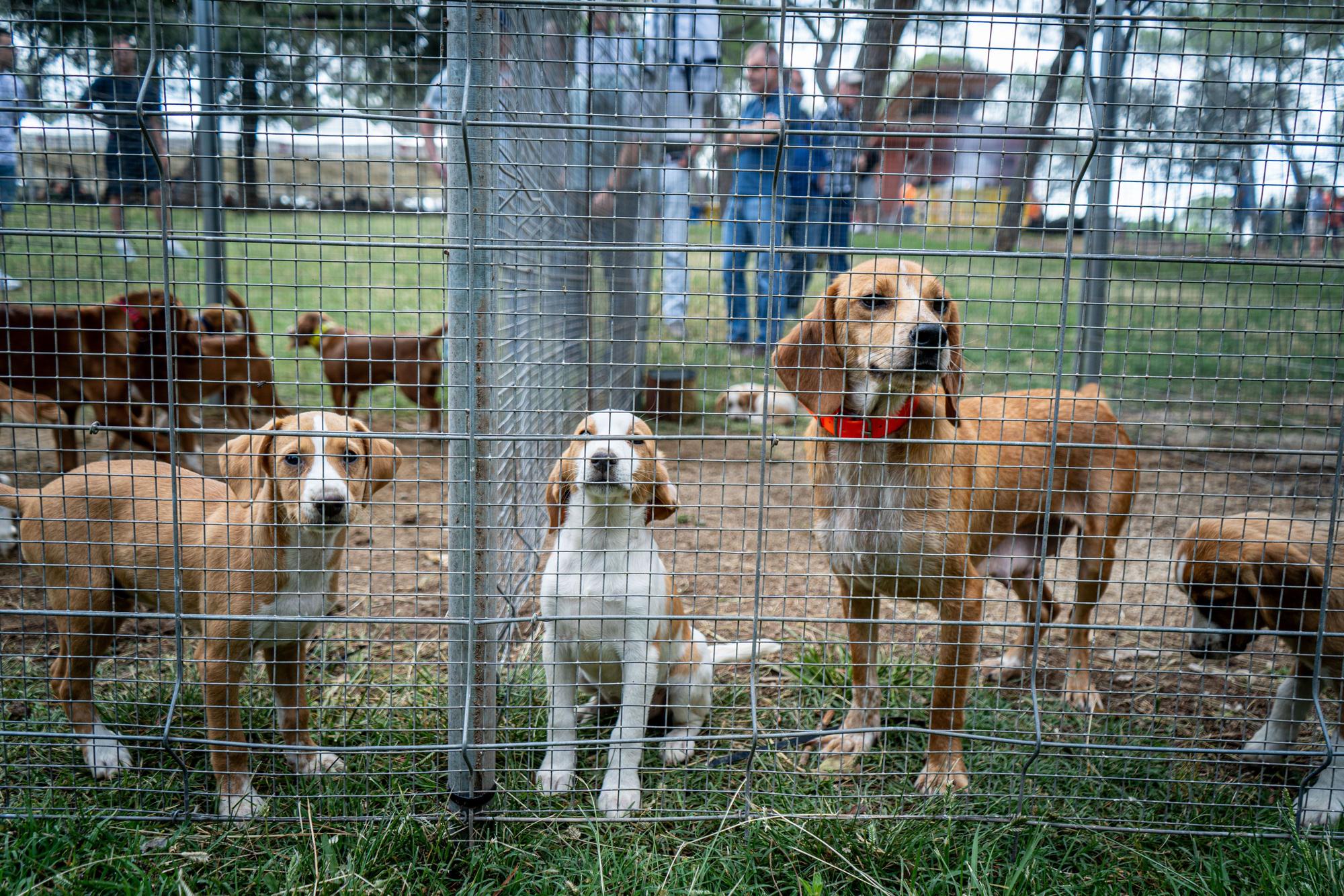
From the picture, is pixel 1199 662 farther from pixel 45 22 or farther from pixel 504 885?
pixel 45 22

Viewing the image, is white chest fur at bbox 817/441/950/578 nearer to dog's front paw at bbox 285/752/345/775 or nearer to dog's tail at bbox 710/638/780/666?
dog's tail at bbox 710/638/780/666

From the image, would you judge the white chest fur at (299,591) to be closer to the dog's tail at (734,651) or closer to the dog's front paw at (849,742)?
the dog's tail at (734,651)

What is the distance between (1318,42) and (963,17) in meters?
4.37

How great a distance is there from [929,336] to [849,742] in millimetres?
1741

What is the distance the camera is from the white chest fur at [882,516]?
341 cm

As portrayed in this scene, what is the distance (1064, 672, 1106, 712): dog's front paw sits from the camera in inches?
155

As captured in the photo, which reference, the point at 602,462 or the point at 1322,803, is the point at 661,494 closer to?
the point at 602,462

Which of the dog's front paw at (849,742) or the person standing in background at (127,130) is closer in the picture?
the person standing in background at (127,130)

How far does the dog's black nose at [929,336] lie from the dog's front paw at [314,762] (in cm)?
258

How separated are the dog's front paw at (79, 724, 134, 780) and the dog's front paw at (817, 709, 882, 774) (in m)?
2.63

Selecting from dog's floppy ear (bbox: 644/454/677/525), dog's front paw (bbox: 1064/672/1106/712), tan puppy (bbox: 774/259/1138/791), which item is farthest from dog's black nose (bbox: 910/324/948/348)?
dog's front paw (bbox: 1064/672/1106/712)

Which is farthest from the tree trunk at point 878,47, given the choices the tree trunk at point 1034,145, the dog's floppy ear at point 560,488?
the dog's floppy ear at point 560,488

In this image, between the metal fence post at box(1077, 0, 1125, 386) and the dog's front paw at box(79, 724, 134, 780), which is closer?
the dog's front paw at box(79, 724, 134, 780)

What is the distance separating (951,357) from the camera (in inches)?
132
